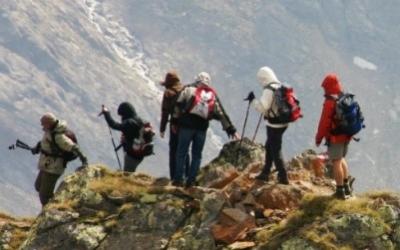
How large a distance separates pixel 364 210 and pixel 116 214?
602 cm

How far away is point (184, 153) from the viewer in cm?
2041

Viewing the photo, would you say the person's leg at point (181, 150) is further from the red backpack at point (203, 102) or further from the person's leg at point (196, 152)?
the red backpack at point (203, 102)

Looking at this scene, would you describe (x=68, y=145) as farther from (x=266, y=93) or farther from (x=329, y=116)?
(x=329, y=116)

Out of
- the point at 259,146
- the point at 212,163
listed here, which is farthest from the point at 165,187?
the point at 259,146

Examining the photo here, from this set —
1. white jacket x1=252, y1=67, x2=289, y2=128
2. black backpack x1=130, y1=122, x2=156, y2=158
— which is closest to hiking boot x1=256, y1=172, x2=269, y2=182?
white jacket x1=252, y1=67, x2=289, y2=128

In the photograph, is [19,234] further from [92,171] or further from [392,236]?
[392,236]

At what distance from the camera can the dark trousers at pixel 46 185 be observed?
2206 cm

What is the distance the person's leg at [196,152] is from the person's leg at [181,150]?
18cm

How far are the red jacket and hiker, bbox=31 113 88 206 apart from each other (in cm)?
684

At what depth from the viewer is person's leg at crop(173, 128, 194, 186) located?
20.0m

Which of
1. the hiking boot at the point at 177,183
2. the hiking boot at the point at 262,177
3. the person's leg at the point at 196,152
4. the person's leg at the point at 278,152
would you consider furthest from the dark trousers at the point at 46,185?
the person's leg at the point at 278,152

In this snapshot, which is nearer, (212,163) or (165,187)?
(165,187)

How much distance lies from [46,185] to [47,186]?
0.14ft

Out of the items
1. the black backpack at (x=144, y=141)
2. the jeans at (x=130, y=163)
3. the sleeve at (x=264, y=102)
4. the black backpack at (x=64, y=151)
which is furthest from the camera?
the jeans at (x=130, y=163)
